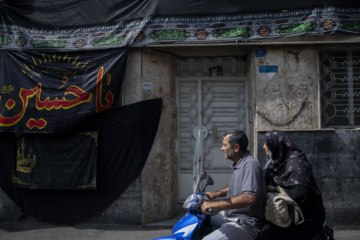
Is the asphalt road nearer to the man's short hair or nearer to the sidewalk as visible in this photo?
the sidewalk

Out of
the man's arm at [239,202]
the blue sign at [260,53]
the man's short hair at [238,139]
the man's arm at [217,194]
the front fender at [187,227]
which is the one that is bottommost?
the front fender at [187,227]

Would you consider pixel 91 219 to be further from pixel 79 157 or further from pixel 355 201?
pixel 355 201

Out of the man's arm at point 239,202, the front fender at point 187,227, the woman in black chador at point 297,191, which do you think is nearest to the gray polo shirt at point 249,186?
the man's arm at point 239,202

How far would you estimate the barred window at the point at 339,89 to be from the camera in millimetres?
5789

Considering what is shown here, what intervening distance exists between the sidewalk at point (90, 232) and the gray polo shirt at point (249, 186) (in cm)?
273

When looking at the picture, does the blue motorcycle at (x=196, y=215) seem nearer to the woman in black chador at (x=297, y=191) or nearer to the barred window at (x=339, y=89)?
the woman in black chador at (x=297, y=191)

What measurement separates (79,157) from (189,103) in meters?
2.09

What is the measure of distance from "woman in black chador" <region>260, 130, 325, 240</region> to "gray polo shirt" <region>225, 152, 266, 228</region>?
146 mm

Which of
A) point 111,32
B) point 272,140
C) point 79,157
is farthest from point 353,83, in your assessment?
point 79,157

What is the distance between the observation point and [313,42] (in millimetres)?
5566

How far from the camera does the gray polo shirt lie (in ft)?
9.20

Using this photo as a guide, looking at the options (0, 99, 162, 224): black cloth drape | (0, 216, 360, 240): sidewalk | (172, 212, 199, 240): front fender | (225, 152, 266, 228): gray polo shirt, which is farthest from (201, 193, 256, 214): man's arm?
(0, 99, 162, 224): black cloth drape

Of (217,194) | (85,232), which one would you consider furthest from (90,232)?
(217,194)

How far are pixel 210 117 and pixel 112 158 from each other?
184 centimetres
